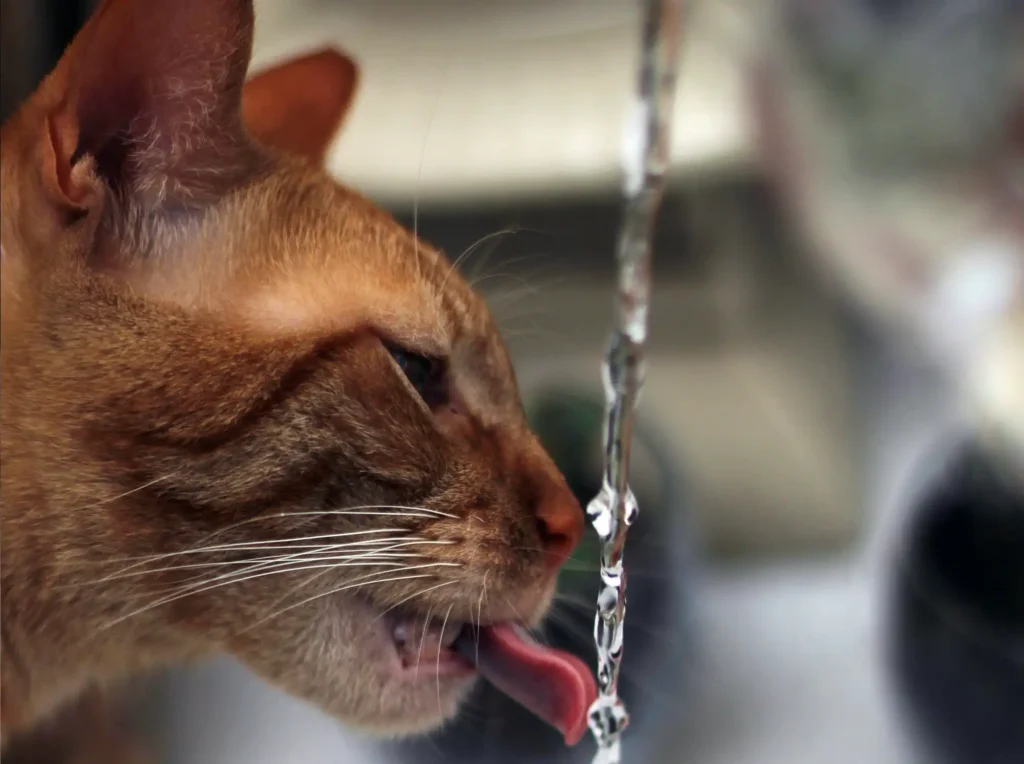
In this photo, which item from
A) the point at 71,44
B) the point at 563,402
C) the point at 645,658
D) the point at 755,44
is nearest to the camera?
the point at 71,44

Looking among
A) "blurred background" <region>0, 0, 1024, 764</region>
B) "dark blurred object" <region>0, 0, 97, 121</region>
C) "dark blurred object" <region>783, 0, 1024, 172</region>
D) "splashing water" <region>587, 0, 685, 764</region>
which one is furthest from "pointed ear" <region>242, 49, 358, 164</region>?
"dark blurred object" <region>783, 0, 1024, 172</region>

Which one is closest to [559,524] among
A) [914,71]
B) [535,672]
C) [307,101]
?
[535,672]

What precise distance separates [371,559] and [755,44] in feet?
2.68

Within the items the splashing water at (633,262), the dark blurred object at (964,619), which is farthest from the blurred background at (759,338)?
the splashing water at (633,262)

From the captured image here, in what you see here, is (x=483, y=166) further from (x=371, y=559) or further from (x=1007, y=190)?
(x=1007, y=190)

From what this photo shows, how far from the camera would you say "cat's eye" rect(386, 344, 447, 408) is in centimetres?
53

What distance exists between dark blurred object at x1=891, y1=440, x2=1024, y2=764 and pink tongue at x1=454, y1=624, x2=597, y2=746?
48 cm

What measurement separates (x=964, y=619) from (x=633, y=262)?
0.59 m

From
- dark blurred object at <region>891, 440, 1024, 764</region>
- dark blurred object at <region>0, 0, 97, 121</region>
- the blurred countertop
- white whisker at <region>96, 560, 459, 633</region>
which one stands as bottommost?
dark blurred object at <region>891, 440, 1024, 764</region>

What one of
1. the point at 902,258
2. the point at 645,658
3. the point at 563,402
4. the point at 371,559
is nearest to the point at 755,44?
the point at 902,258

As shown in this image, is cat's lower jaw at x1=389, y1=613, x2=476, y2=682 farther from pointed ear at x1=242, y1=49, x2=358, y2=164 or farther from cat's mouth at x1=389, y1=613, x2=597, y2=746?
pointed ear at x1=242, y1=49, x2=358, y2=164

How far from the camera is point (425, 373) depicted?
54 centimetres

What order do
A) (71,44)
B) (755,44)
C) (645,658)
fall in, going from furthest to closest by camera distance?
(755,44)
(645,658)
(71,44)

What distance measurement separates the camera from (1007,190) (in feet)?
3.67
